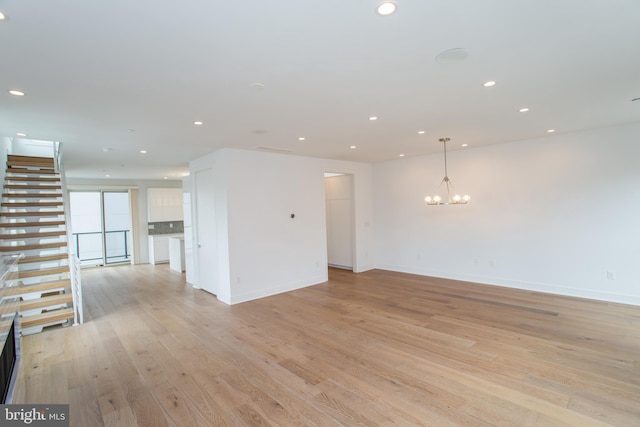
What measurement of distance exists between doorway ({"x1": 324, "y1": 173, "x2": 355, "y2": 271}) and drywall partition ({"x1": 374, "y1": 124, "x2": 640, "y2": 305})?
4.06 feet

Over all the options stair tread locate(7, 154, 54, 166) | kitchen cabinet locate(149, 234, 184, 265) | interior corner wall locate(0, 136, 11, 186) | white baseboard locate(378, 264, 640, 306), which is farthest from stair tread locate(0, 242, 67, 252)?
white baseboard locate(378, 264, 640, 306)

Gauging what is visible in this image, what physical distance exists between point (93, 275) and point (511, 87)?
9805 mm

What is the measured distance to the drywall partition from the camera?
457 cm

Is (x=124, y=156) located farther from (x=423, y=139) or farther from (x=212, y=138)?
(x=423, y=139)

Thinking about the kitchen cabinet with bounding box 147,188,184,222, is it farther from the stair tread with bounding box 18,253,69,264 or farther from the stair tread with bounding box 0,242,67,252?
the stair tread with bounding box 18,253,69,264

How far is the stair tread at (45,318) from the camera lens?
400 centimetres

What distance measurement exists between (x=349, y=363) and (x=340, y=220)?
4972 millimetres

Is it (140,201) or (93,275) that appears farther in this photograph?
(140,201)

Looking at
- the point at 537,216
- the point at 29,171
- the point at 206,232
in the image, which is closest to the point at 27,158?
the point at 29,171

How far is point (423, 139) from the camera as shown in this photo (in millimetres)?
5055

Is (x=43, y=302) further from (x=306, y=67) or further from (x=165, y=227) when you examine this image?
(x=165, y=227)

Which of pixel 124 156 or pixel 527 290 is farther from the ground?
pixel 124 156

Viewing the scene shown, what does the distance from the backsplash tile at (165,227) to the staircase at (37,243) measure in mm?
3576

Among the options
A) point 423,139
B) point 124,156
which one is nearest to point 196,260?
point 124,156
